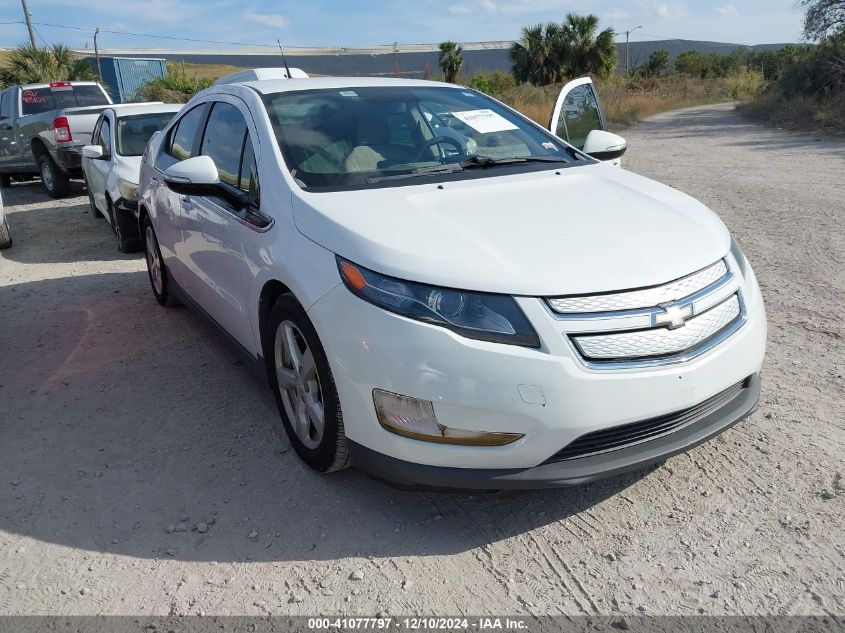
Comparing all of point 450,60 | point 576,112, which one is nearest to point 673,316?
point 576,112

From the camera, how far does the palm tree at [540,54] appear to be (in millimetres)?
37688

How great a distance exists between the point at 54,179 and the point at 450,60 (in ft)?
112

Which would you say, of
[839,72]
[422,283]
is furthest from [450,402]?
[839,72]

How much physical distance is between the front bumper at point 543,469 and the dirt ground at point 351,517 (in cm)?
30

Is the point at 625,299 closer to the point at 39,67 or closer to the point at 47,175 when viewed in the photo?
the point at 47,175

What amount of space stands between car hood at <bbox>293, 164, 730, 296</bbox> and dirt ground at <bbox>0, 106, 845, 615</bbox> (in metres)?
0.94

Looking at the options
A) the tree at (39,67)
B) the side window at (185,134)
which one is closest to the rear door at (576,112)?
the side window at (185,134)

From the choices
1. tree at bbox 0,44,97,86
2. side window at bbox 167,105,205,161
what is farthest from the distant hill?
side window at bbox 167,105,205,161

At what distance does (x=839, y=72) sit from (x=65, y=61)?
92.7 ft

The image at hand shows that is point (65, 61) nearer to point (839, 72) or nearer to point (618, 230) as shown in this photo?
point (839, 72)

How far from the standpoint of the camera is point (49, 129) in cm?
1202

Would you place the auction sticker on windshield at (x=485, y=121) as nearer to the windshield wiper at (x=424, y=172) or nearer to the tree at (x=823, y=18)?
the windshield wiper at (x=424, y=172)

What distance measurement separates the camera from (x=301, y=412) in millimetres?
3217

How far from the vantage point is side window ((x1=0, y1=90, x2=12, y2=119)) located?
13.0 meters
